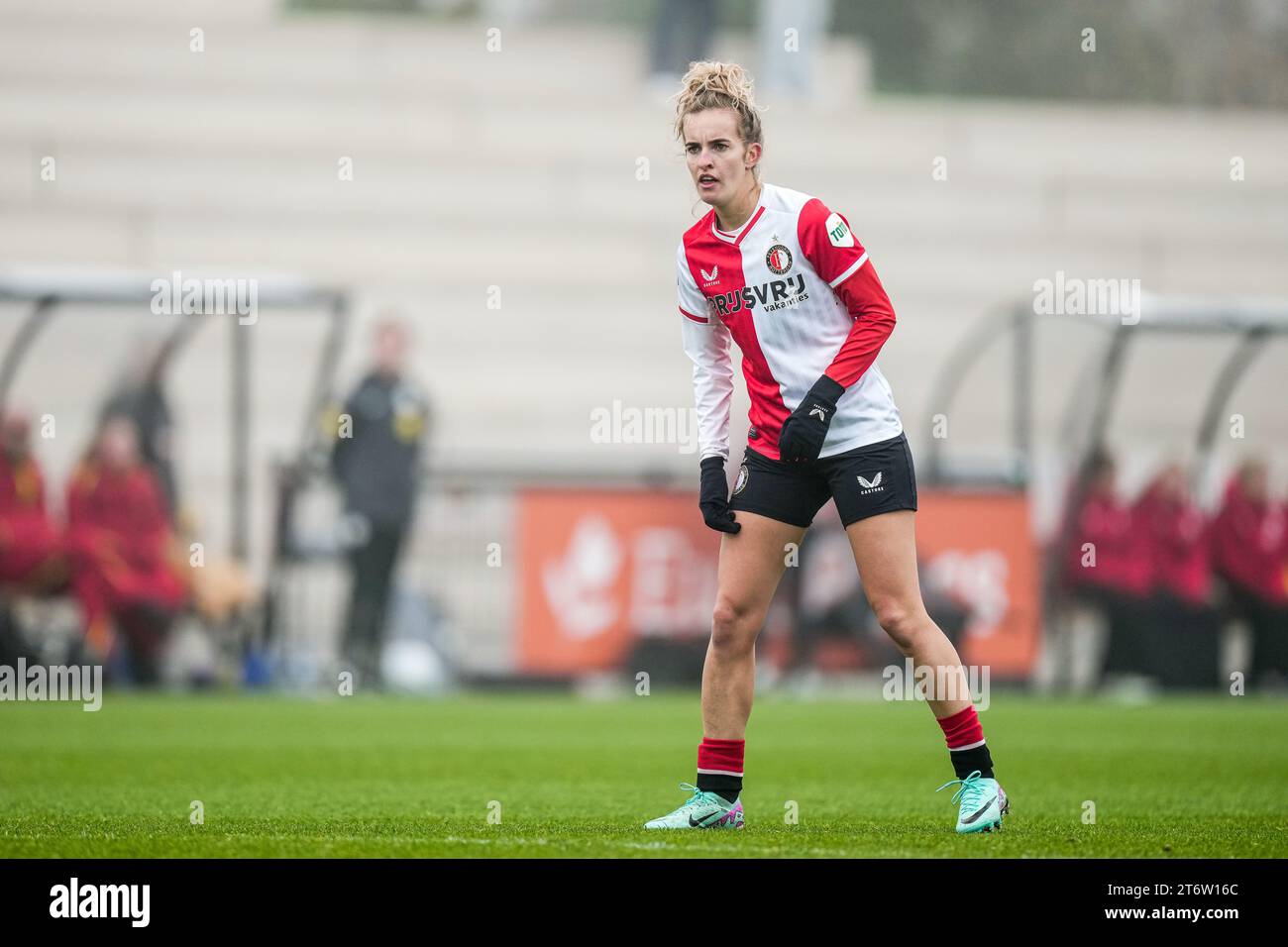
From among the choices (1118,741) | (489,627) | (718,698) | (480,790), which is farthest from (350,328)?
(718,698)

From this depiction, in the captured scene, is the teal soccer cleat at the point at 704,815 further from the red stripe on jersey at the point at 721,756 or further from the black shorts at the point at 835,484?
the black shorts at the point at 835,484

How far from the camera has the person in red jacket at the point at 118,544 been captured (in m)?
14.3

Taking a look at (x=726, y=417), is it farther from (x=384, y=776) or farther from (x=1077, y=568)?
(x=1077, y=568)

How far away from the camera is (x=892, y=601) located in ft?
18.9

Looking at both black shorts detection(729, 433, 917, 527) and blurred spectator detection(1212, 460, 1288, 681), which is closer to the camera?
black shorts detection(729, 433, 917, 527)

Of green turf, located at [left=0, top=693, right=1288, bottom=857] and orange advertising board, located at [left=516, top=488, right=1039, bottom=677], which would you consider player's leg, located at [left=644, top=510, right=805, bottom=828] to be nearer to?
green turf, located at [left=0, top=693, right=1288, bottom=857]

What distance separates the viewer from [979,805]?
576cm

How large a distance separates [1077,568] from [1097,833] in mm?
10221

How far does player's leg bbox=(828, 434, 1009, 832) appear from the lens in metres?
5.77

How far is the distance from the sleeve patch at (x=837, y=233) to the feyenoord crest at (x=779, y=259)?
0.45 ft

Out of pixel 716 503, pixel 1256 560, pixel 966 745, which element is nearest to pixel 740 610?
pixel 716 503

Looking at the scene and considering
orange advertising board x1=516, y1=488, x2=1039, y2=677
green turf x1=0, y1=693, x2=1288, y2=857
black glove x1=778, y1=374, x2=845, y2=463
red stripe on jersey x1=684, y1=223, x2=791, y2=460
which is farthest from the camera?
orange advertising board x1=516, y1=488, x2=1039, y2=677

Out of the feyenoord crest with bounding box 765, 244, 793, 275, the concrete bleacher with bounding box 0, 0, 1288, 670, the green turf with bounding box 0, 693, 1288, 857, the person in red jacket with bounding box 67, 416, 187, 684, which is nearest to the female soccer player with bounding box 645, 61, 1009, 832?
the feyenoord crest with bounding box 765, 244, 793, 275

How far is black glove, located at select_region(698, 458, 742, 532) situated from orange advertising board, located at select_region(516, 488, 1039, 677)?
885 centimetres
